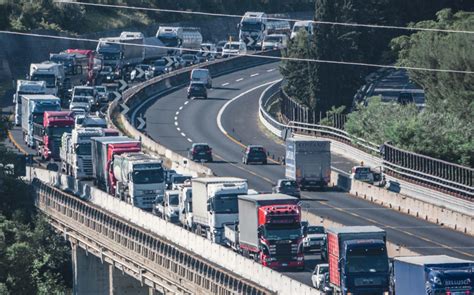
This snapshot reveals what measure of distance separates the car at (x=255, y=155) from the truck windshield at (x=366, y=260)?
4613cm

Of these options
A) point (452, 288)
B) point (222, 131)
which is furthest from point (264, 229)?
point (222, 131)

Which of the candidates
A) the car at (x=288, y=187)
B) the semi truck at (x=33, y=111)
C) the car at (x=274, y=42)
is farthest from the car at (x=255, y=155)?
the car at (x=274, y=42)

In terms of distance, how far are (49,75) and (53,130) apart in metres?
26.3

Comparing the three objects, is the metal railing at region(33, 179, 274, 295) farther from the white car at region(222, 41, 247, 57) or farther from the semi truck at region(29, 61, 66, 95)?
the white car at region(222, 41, 247, 57)

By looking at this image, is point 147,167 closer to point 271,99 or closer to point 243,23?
point 271,99

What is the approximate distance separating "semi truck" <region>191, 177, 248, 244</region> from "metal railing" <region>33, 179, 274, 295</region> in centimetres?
174

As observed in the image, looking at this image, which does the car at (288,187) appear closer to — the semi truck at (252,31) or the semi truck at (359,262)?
the semi truck at (359,262)

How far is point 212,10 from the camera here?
7648 inches

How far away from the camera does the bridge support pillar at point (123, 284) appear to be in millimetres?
80562

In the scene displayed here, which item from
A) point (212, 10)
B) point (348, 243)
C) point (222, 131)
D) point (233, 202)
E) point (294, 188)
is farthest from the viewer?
point (212, 10)

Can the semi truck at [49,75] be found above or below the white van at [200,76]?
above

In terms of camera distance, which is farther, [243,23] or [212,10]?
[212,10]

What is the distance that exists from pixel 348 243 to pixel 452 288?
6876 millimetres

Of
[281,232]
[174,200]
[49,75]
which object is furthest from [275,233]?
[49,75]
